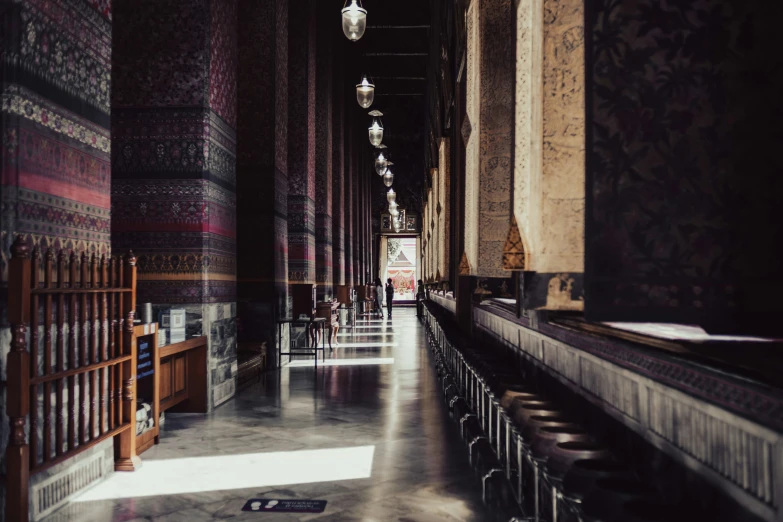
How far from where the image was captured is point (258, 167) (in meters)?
9.36

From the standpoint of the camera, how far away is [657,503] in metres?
1.54

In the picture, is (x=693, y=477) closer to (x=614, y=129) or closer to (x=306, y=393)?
(x=614, y=129)

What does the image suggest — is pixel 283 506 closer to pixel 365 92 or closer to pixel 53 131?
pixel 53 131

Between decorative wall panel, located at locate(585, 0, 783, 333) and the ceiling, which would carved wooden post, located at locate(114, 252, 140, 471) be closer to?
decorative wall panel, located at locate(585, 0, 783, 333)

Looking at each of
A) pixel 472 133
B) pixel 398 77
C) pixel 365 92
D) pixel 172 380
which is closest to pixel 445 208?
pixel 365 92

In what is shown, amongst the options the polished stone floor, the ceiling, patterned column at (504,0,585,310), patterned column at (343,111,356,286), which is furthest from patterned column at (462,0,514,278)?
patterned column at (343,111,356,286)

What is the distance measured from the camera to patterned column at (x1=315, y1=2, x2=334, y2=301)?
15.1 meters

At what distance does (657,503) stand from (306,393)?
6100 millimetres

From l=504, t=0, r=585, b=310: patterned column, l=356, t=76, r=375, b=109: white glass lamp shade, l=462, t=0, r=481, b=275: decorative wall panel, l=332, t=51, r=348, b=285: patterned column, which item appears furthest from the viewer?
l=332, t=51, r=348, b=285: patterned column

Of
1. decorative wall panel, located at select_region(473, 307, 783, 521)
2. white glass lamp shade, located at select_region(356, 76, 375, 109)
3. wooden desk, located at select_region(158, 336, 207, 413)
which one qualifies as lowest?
wooden desk, located at select_region(158, 336, 207, 413)

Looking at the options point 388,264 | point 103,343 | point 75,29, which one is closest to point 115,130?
point 75,29

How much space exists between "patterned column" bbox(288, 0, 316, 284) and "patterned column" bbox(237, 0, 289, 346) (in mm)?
2403

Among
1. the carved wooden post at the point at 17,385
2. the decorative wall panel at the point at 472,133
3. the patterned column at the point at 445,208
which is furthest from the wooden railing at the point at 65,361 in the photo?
the patterned column at the point at 445,208

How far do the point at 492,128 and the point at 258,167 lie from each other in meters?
3.83
